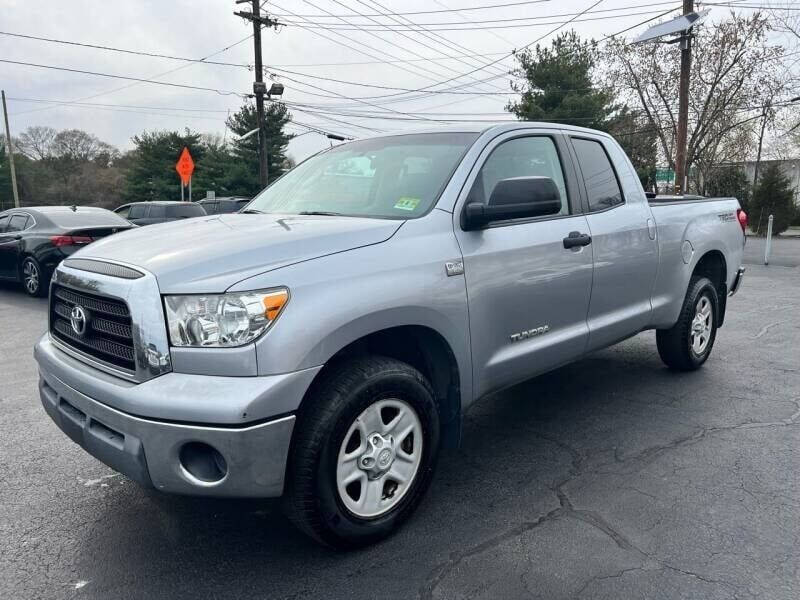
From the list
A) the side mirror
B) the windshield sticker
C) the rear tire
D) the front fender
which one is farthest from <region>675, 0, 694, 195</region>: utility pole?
the front fender

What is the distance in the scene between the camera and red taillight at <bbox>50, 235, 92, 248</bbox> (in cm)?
996

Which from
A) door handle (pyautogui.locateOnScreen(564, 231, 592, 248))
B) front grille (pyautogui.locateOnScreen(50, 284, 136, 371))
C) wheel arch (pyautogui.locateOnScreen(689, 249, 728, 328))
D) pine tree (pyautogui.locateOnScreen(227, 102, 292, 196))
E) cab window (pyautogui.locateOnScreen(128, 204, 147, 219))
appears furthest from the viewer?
pine tree (pyautogui.locateOnScreen(227, 102, 292, 196))

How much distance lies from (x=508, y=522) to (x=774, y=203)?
32.1 metres

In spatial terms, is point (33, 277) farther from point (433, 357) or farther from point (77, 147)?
point (77, 147)

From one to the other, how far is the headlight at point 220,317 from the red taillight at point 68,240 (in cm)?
870

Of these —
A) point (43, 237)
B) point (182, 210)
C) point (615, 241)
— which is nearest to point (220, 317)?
point (615, 241)

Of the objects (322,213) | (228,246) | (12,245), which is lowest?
(12,245)

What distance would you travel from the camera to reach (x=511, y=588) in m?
2.52

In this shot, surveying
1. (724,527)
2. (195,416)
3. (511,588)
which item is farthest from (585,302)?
(195,416)

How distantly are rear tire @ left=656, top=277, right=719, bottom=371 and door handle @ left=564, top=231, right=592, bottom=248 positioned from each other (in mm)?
1665

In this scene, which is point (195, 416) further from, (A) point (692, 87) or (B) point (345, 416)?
(A) point (692, 87)

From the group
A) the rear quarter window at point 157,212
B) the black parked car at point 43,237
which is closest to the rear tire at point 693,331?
the black parked car at point 43,237

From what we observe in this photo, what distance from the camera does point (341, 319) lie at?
2.55 meters

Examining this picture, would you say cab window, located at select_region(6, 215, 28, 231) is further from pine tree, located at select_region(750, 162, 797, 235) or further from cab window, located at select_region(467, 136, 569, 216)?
pine tree, located at select_region(750, 162, 797, 235)
